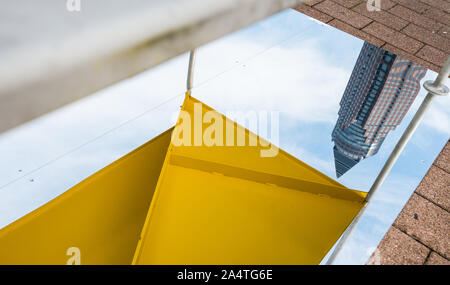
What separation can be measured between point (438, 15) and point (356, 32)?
59.2 inches

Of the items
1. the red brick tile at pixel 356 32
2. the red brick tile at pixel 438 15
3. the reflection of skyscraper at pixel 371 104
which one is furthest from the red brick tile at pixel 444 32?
the reflection of skyscraper at pixel 371 104

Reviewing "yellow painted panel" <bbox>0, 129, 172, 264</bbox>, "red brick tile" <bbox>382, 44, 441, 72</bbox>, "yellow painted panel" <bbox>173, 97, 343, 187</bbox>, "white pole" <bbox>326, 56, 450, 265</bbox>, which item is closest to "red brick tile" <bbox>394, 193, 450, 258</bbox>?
"white pole" <bbox>326, 56, 450, 265</bbox>

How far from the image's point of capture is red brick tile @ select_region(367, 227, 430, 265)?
2.29m

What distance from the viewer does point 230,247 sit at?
2.07 metres

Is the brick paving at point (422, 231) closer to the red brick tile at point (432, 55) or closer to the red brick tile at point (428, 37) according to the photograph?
the red brick tile at point (432, 55)

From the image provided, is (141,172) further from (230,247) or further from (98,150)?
(230,247)

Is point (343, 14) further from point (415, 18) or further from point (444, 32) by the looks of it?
point (444, 32)

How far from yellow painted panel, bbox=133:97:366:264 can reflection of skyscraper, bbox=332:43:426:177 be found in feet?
0.87

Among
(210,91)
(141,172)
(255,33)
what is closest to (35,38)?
(141,172)

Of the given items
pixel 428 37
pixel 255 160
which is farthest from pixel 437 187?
pixel 428 37

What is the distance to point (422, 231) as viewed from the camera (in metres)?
2.50

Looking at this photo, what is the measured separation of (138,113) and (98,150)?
1.50 feet

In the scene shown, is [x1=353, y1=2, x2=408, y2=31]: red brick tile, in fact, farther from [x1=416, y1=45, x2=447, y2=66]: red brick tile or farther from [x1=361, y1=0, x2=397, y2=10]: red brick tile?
[x1=416, y1=45, x2=447, y2=66]: red brick tile

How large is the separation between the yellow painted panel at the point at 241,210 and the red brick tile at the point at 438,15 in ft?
12.2
